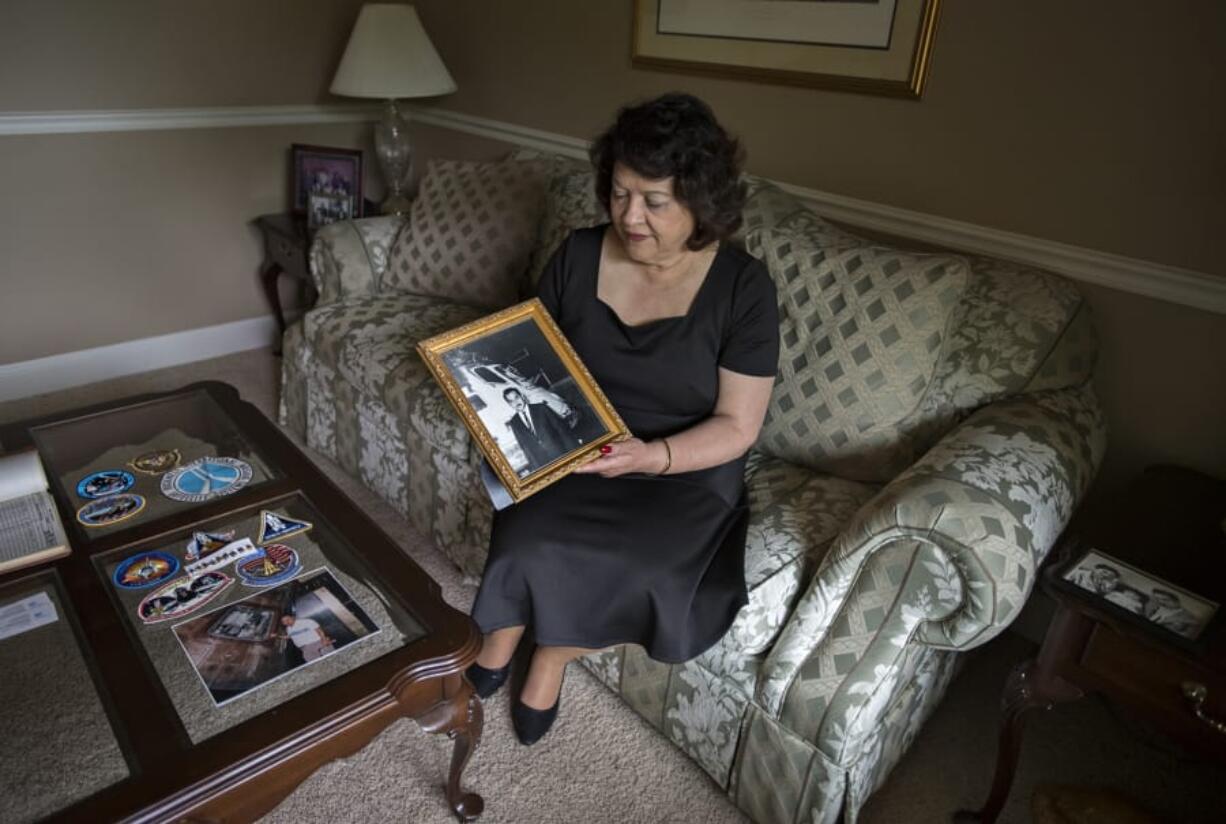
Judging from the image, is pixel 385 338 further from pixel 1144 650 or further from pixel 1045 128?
pixel 1144 650

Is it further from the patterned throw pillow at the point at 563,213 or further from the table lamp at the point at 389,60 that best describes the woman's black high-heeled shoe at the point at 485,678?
the table lamp at the point at 389,60

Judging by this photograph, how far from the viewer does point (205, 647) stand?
116 cm

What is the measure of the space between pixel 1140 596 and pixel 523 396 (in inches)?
41.3

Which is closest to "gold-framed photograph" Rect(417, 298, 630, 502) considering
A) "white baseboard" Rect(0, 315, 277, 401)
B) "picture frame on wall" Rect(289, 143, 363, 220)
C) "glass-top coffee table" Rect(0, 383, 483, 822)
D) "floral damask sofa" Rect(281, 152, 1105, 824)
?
"glass-top coffee table" Rect(0, 383, 483, 822)

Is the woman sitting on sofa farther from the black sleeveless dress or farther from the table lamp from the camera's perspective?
the table lamp

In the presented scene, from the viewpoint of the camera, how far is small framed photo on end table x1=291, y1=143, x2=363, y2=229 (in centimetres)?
290

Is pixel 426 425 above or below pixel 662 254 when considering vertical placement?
below

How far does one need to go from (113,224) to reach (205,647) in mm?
2289

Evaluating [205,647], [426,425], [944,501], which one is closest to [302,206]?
[426,425]

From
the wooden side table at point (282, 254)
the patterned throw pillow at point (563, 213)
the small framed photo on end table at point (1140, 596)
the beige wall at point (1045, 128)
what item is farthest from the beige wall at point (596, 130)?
the small framed photo on end table at point (1140, 596)

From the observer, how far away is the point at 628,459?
56.7 inches

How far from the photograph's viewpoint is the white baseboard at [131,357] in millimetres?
2762

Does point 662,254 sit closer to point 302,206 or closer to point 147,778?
point 147,778

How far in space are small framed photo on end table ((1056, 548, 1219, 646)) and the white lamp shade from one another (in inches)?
97.8
